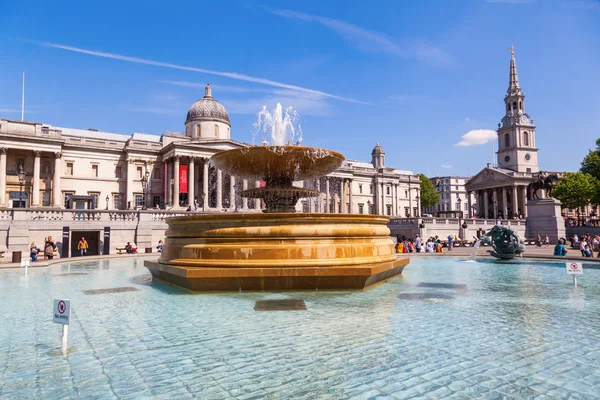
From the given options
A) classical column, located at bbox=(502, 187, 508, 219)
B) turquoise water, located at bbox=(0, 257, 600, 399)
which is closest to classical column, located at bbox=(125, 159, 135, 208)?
turquoise water, located at bbox=(0, 257, 600, 399)

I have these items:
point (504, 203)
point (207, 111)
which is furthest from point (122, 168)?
point (504, 203)

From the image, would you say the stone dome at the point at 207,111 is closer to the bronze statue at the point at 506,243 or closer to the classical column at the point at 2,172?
the classical column at the point at 2,172

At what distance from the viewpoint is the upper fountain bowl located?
11.9 metres

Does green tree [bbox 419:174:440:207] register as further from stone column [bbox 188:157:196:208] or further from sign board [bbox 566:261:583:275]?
sign board [bbox 566:261:583:275]

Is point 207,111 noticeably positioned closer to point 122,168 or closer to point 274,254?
point 122,168

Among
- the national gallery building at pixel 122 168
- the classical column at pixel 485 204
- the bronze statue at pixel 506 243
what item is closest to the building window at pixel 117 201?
the national gallery building at pixel 122 168

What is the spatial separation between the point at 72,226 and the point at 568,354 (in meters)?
30.5

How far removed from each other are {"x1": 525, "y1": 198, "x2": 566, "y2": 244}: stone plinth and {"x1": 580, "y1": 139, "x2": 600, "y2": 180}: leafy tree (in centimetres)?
3536

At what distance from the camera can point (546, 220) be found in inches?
1529

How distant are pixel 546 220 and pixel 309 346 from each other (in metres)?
41.3

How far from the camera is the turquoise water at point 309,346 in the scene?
3.53m

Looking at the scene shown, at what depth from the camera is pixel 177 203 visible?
48469 millimetres

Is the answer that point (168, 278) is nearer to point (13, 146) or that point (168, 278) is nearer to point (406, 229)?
point (406, 229)

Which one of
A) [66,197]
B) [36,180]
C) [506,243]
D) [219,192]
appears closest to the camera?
[506,243]
